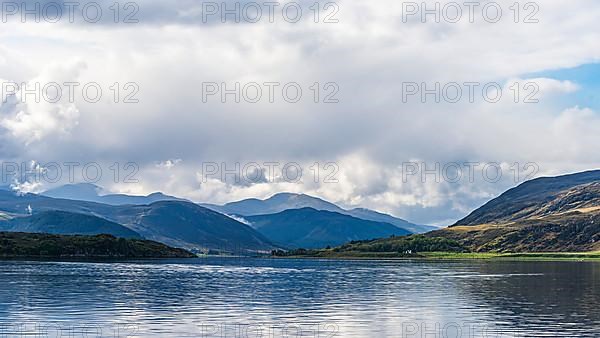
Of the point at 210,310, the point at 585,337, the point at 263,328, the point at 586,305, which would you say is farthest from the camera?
the point at 586,305

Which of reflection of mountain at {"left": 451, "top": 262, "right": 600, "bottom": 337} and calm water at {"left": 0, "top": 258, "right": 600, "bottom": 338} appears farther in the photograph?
reflection of mountain at {"left": 451, "top": 262, "right": 600, "bottom": 337}

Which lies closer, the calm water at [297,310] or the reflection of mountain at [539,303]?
the calm water at [297,310]

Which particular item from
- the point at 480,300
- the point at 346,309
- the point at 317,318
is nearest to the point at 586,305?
the point at 480,300

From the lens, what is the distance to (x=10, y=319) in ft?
304

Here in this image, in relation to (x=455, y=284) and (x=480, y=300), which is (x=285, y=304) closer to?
(x=480, y=300)

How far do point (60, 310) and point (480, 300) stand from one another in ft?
208

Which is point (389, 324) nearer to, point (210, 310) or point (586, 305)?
point (210, 310)

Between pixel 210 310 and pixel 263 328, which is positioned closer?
pixel 263 328

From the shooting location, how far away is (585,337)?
3132 inches

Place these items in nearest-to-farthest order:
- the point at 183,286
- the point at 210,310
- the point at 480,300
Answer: the point at 210,310, the point at 480,300, the point at 183,286

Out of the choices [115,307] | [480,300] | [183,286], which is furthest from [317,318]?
[183,286]

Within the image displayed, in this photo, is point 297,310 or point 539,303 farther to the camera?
point 539,303

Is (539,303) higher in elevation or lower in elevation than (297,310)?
lower

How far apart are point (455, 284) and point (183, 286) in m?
57.0
